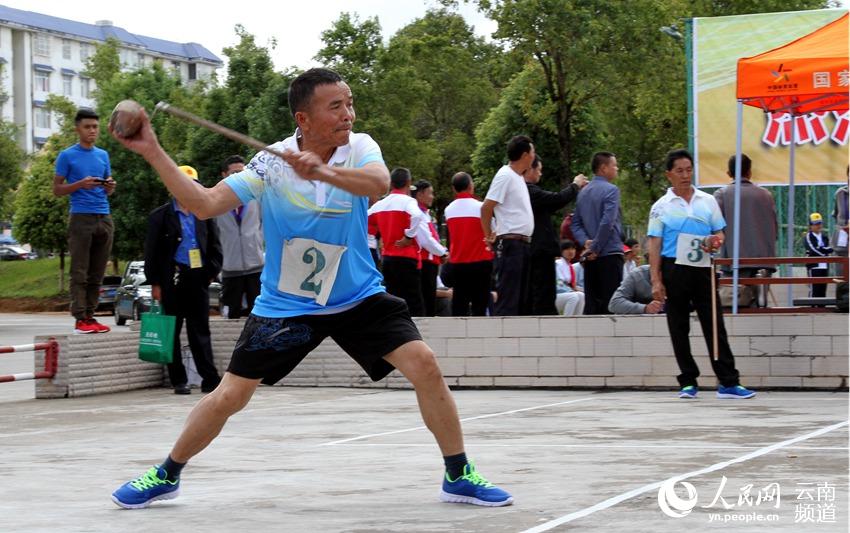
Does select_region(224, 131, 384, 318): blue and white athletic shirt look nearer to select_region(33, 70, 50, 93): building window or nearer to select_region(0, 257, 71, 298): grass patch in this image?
select_region(0, 257, 71, 298): grass patch

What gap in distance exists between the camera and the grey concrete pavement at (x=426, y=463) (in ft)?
17.5

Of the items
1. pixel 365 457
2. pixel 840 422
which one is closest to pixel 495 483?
pixel 365 457

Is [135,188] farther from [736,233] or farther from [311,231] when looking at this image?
[311,231]

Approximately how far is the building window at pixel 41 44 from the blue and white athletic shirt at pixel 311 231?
4821 inches

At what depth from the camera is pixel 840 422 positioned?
8859mm

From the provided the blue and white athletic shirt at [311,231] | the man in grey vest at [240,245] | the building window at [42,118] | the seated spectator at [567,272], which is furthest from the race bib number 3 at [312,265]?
the building window at [42,118]

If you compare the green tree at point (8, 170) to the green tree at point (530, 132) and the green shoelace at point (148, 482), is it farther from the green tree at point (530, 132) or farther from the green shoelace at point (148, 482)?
the green shoelace at point (148, 482)

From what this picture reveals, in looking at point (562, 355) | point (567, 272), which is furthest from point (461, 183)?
point (567, 272)

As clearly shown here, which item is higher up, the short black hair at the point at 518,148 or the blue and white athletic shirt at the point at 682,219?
the short black hair at the point at 518,148

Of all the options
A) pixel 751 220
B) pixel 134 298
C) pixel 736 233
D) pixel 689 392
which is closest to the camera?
pixel 689 392

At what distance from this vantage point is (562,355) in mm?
12656

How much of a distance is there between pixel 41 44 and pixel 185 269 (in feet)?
383

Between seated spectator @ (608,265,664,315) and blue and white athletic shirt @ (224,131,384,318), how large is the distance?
748 cm

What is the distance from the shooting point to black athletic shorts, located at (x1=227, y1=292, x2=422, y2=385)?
19.0 feet
